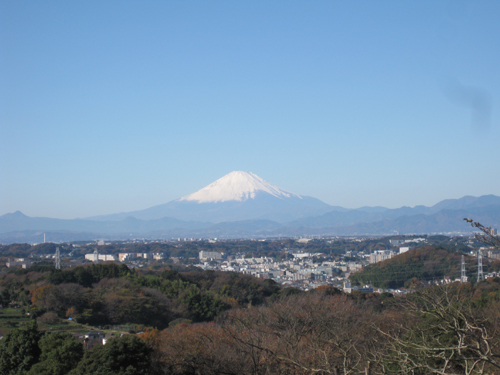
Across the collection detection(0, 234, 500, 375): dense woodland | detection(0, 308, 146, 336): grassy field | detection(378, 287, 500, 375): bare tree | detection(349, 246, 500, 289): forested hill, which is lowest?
detection(349, 246, 500, 289): forested hill

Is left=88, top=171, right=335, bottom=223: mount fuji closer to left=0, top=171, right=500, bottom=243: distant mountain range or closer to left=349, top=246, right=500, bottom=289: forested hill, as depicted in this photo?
left=0, top=171, right=500, bottom=243: distant mountain range

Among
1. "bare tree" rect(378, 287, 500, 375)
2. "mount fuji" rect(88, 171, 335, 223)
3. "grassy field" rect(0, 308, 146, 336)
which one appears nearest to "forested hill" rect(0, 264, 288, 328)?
"grassy field" rect(0, 308, 146, 336)

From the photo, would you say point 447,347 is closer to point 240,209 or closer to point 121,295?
point 121,295

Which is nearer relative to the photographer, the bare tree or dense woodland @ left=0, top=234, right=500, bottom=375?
the bare tree

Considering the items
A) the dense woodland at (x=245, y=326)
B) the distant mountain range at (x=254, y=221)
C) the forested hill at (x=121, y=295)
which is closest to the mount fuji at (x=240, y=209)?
the distant mountain range at (x=254, y=221)

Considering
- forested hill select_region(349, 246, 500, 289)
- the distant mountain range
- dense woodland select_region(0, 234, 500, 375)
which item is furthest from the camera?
the distant mountain range

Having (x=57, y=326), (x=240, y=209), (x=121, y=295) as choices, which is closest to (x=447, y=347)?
(x=57, y=326)

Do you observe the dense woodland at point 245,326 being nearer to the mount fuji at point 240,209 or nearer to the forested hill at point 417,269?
the forested hill at point 417,269
